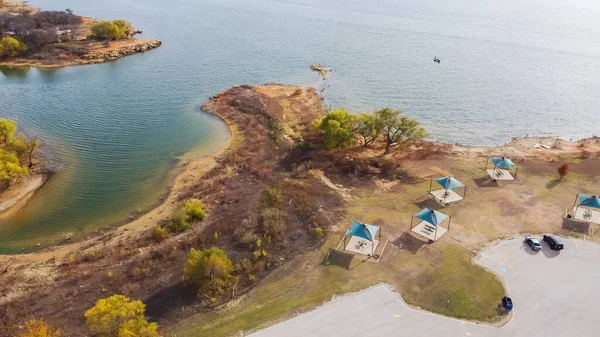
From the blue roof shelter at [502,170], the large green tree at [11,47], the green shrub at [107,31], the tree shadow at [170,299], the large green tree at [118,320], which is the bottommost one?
the tree shadow at [170,299]

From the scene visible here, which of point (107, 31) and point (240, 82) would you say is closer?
point (240, 82)

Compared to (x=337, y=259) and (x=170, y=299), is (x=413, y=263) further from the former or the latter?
(x=170, y=299)

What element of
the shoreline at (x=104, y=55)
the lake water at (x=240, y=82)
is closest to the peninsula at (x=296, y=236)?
the lake water at (x=240, y=82)

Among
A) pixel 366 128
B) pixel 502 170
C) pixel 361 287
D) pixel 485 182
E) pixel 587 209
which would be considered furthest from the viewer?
pixel 366 128

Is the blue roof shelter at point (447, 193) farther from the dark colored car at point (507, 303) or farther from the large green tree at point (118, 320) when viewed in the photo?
the large green tree at point (118, 320)

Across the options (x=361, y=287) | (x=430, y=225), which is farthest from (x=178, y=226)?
(x=430, y=225)
